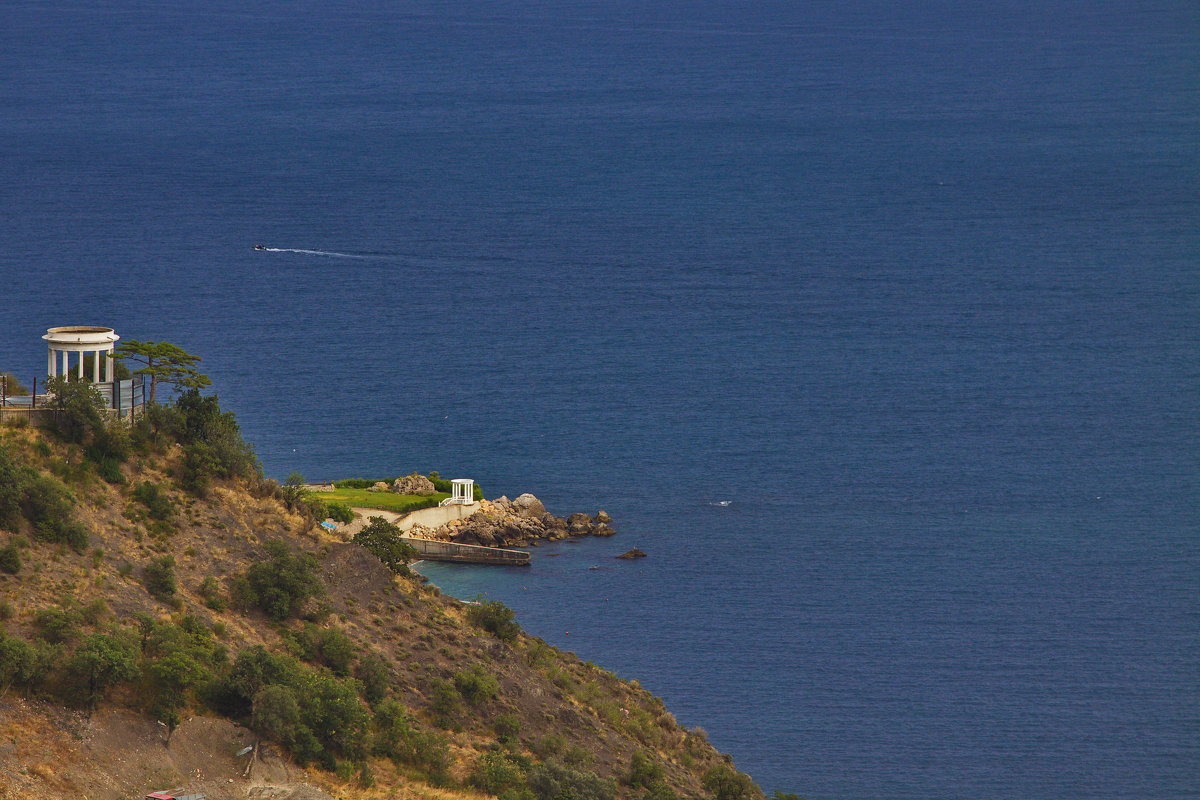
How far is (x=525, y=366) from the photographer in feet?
543

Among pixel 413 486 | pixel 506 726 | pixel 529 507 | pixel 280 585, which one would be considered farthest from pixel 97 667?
pixel 413 486

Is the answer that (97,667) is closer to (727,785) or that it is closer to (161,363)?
(161,363)

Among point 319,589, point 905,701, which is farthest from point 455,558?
point 319,589

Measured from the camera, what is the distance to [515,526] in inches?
4798

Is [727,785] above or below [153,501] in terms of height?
below

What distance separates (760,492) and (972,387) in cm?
3847

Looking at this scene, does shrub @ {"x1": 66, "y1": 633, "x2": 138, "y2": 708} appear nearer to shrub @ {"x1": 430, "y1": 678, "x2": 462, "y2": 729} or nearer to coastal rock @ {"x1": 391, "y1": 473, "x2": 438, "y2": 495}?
shrub @ {"x1": 430, "y1": 678, "x2": 462, "y2": 729}

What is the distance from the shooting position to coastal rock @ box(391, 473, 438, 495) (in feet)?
416

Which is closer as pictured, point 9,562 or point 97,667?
point 97,667

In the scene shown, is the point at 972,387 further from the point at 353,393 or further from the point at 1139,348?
the point at 353,393

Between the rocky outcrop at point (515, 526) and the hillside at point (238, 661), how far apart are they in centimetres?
4980

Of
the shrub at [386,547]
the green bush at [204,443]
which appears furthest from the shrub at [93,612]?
the shrub at [386,547]

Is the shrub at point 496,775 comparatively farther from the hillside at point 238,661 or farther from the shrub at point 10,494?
the shrub at point 10,494

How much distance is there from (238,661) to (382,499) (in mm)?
73680
